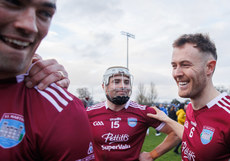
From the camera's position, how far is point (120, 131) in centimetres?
333

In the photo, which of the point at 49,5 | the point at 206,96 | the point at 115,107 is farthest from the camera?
the point at 115,107

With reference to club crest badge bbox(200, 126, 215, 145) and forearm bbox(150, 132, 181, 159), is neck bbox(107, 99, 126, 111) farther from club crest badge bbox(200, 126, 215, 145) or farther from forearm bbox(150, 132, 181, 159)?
club crest badge bbox(200, 126, 215, 145)

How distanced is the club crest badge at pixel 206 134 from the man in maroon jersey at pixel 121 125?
93 cm

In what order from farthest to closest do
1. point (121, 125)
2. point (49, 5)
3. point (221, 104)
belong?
point (121, 125) → point (221, 104) → point (49, 5)

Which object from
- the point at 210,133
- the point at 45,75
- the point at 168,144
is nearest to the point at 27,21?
the point at 45,75

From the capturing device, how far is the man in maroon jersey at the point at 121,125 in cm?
323

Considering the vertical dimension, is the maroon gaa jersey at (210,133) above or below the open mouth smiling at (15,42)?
below

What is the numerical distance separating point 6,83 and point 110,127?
233 centimetres

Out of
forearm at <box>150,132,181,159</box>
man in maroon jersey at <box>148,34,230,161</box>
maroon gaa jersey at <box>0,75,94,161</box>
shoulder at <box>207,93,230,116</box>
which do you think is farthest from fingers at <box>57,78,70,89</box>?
forearm at <box>150,132,181,159</box>

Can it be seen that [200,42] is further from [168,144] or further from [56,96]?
[56,96]

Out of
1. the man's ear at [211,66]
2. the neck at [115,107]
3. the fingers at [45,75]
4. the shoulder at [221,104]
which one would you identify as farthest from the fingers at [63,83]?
the neck at [115,107]

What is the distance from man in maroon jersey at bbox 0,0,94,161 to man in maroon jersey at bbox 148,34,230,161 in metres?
1.70

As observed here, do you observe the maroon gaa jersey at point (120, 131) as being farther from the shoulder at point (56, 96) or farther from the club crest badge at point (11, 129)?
the club crest badge at point (11, 129)

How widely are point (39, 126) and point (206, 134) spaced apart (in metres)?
2.04
